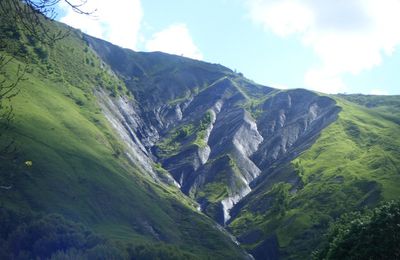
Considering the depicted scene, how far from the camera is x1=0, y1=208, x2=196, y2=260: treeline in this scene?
135163 millimetres

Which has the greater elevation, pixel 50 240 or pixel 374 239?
pixel 50 240

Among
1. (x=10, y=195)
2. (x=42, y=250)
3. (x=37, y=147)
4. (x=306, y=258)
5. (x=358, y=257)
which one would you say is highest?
(x=37, y=147)

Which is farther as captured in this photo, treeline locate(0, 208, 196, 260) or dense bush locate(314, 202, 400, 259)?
treeline locate(0, 208, 196, 260)

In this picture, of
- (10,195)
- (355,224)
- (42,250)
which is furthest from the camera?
(10,195)

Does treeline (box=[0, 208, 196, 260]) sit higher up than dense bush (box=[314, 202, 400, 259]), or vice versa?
treeline (box=[0, 208, 196, 260])

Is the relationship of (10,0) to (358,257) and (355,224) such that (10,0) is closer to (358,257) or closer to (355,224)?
(358,257)

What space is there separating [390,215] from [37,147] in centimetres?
15182

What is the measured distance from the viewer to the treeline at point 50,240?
443 feet

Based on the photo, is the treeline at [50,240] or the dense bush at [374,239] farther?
the treeline at [50,240]

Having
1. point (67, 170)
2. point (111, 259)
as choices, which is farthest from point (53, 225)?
point (67, 170)

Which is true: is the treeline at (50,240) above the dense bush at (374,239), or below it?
above

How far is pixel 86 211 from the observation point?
176375mm

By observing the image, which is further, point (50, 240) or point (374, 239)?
point (50, 240)

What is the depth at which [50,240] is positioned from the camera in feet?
459
